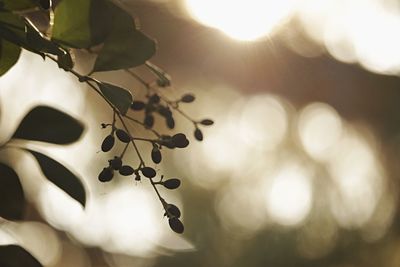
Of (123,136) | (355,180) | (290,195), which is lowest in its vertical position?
(290,195)

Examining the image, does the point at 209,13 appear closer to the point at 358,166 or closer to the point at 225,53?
the point at 225,53

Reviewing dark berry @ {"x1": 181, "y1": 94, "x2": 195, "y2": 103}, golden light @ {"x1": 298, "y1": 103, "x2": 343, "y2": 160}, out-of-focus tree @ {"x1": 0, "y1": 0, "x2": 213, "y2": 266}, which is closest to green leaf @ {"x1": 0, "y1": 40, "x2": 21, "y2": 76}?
out-of-focus tree @ {"x1": 0, "y1": 0, "x2": 213, "y2": 266}

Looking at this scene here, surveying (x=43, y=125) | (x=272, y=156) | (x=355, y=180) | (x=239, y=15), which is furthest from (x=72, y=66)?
(x=272, y=156)

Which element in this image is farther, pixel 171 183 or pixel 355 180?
pixel 355 180

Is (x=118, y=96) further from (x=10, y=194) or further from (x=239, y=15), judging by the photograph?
(x=239, y=15)

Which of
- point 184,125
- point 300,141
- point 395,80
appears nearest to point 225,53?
point 184,125

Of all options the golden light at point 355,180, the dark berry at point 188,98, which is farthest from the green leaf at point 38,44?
the golden light at point 355,180

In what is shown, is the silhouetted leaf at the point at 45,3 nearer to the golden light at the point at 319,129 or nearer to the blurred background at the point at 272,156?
the blurred background at the point at 272,156

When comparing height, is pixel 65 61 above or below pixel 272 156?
above

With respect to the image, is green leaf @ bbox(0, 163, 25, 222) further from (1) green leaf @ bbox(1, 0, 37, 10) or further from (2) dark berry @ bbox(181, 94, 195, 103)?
(2) dark berry @ bbox(181, 94, 195, 103)
